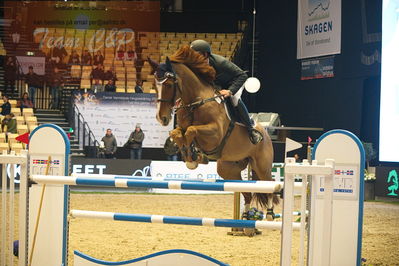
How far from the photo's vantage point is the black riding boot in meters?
6.07

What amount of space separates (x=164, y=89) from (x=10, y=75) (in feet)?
41.7

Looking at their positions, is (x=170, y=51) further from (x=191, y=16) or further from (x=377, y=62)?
(x=377, y=62)

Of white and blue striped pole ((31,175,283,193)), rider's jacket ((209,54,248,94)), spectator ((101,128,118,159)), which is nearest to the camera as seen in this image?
white and blue striped pole ((31,175,283,193))

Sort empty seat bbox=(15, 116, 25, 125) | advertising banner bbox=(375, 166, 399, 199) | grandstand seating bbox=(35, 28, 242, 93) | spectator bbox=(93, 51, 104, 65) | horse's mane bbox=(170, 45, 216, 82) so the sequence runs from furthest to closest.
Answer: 1. spectator bbox=(93, 51, 104, 65)
2. grandstand seating bbox=(35, 28, 242, 93)
3. empty seat bbox=(15, 116, 25, 125)
4. advertising banner bbox=(375, 166, 399, 199)
5. horse's mane bbox=(170, 45, 216, 82)

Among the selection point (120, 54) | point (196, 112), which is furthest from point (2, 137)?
point (196, 112)

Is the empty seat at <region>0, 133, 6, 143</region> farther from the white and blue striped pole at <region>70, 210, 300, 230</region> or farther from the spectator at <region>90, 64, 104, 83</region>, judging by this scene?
the white and blue striped pole at <region>70, 210, 300, 230</region>

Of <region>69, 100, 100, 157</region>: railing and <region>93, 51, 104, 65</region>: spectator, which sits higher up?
<region>93, 51, 104, 65</region>: spectator

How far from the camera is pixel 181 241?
246 inches

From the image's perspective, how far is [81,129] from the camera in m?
15.1

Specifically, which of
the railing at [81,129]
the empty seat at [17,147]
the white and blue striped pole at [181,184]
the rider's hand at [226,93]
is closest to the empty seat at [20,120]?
the railing at [81,129]

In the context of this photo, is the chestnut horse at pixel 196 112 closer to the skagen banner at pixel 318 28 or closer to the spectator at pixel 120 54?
the skagen banner at pixel 318 28

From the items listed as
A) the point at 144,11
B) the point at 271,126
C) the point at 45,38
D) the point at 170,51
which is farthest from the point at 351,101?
the point at 45,38

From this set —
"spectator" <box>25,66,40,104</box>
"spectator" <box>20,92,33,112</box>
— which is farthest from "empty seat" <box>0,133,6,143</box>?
"spectator" <box>25,66,40,104</box>

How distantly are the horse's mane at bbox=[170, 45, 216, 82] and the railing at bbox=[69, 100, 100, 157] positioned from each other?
8621 mm
